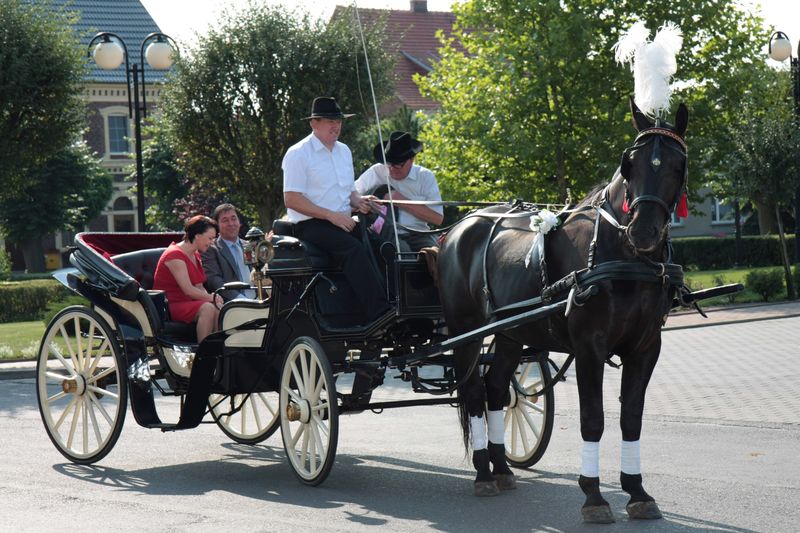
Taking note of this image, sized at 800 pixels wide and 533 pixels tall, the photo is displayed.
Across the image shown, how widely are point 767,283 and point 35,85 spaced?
52.5 ft

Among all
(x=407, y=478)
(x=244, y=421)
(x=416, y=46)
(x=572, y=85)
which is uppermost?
(x=416, y=46)

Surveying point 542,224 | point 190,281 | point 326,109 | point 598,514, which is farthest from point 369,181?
point 598,514

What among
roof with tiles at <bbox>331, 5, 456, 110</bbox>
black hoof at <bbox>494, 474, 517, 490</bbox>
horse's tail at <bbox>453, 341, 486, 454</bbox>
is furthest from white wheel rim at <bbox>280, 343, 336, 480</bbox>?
roof with tiles at <bbox>331, 5, 456, 110</bbox>

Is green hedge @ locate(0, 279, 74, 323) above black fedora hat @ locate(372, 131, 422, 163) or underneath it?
underneath

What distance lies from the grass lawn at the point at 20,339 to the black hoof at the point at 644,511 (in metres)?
13.0

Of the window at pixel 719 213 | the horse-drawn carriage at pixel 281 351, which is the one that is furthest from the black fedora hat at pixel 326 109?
the window at pixel 719 213

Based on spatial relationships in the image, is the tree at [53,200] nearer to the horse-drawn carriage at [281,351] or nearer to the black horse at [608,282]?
the horse-drawn carriage at [281,351]

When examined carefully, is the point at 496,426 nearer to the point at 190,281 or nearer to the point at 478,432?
the point at 478,432

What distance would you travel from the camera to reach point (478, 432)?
732 centimetres

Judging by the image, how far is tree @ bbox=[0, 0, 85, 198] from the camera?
23.8 meters

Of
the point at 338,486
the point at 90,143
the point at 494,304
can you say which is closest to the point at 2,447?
the point at 338,486

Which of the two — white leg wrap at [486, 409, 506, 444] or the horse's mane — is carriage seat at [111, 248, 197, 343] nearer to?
white leg wrap at [486, 409, 506, 444]

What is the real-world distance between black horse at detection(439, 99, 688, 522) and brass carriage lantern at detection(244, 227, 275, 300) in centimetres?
161

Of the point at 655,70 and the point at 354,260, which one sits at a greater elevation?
the point at 655,70
